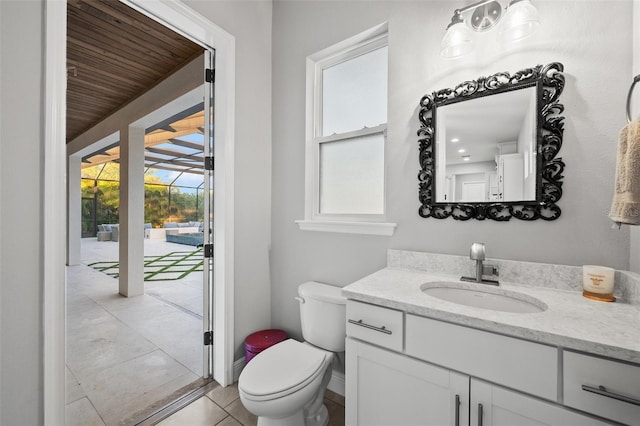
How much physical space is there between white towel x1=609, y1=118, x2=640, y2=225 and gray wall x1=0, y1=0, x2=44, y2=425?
215cm

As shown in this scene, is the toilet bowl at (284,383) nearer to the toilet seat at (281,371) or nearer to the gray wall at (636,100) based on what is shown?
the toilet seat at (281,371)

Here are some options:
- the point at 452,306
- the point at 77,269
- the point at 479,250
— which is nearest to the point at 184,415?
the point at 452,306

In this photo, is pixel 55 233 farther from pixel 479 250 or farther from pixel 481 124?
pixel 481 124

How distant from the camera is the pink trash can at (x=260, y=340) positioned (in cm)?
183

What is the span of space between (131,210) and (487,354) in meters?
4.20

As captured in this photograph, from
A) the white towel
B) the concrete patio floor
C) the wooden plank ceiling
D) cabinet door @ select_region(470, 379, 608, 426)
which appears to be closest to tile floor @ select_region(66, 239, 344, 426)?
the concrete patio floor

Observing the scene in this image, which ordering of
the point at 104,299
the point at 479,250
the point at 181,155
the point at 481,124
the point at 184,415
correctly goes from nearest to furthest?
1. the point at 479,250
2. the point at 481,124
3. the point at 184,415
4. the point at 104,299
5. the point at 181,155

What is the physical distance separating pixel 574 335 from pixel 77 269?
7.21m

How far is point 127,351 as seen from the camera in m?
2.31

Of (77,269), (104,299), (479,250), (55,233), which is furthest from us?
(77,269)

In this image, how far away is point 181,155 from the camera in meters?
7.31

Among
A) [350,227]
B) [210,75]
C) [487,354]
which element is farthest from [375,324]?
[210,75]

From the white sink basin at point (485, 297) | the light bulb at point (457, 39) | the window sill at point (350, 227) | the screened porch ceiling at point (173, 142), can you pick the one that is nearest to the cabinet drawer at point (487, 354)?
the white sink basin at point (485, 297)

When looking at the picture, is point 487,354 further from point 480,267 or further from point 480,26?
point 480,26
